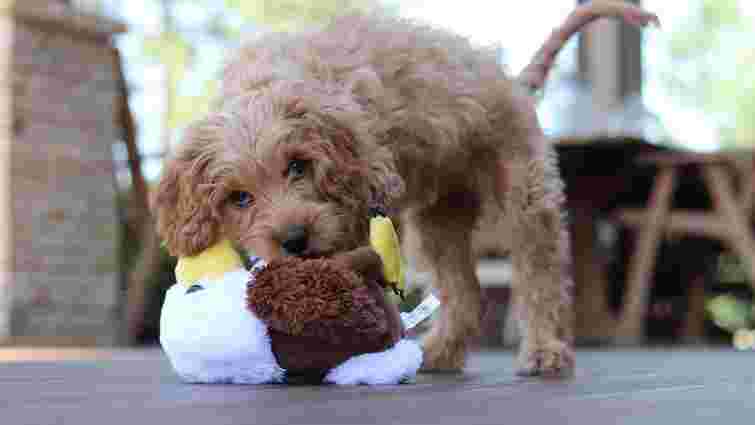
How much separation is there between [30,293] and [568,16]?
5.48 metres

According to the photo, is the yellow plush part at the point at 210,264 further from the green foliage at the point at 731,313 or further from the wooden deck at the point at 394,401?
the green foliage at the point at 731,313

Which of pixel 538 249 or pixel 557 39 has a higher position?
pixel 557 39

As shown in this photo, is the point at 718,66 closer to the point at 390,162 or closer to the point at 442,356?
the point at 442,356

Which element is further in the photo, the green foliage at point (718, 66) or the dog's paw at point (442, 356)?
the green foliage at point (718, 66)

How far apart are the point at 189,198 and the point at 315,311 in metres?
0.64

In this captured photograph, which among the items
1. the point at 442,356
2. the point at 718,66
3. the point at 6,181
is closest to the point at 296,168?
the point at 442,356

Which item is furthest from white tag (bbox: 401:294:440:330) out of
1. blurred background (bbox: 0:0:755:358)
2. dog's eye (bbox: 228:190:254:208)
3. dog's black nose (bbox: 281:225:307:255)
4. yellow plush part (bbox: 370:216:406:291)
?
blurred background (bbox: 0:0:755:358)

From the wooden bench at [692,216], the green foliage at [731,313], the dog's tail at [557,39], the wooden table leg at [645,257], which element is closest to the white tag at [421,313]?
the dog's tail at [557,39]

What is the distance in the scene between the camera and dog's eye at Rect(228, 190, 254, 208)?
10.6 feet

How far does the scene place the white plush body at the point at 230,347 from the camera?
2.98 meters

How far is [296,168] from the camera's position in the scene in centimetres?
324

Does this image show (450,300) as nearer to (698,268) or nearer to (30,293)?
(30,293)

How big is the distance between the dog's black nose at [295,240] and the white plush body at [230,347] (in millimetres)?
132

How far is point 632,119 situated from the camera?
10406 mm
